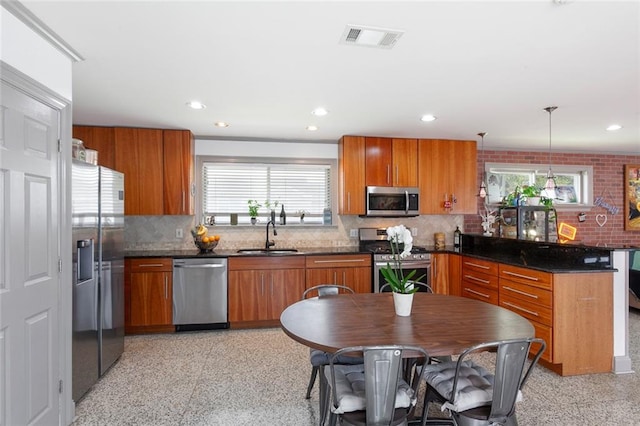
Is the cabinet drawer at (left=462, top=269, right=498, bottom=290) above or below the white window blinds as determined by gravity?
below

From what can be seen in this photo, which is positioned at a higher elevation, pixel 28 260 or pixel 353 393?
pixel 28 260

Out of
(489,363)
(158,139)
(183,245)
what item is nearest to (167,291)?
(183,245)

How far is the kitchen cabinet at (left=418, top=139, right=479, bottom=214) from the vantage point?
4516mm

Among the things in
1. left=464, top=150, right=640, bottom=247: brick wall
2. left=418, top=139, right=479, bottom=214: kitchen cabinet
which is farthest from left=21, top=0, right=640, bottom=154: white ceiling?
left=464, top=150, right=640, bottom=247: brick wall

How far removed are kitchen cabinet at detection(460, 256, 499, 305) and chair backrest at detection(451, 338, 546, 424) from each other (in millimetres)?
2167

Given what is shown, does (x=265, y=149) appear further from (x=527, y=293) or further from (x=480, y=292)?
(x=527, y=293)

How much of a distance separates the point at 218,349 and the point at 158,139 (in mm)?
2495

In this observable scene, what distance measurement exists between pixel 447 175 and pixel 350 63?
279 centimetres

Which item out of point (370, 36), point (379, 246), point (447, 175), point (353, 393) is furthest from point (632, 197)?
point (353, 393)

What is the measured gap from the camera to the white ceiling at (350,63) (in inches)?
67.7

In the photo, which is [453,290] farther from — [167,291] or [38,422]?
[38,422]

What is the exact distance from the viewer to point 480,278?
12.6ft

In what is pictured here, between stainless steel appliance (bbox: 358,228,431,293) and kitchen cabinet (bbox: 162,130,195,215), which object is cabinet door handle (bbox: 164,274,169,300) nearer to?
kitchen cabinet (bbox: 162,130,195,215)

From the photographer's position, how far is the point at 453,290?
14.3ft
